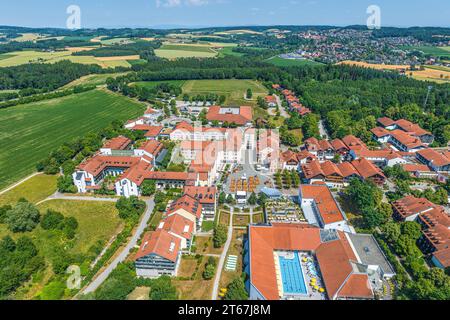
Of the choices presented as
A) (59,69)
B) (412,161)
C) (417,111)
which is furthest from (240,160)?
(59,69)

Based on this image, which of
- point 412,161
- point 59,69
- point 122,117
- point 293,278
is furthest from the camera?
point 59,69

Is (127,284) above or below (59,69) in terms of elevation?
below

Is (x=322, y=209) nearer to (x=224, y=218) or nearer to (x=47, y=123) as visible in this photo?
(x=224, y=218)

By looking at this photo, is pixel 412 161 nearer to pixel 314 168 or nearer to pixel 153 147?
pixel 314 168

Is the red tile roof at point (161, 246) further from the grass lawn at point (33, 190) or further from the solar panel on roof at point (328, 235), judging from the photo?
the grass lawn at point (33, 190)

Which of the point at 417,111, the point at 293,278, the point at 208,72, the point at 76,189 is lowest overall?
the point at 293,278

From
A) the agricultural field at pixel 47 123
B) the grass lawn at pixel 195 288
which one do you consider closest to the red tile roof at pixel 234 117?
the agricultural field at pixel 47 123

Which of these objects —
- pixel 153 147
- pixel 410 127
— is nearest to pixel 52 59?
pixel 153 147
